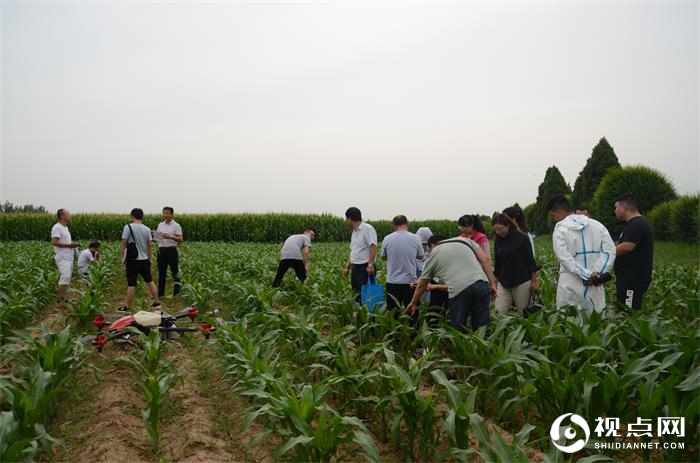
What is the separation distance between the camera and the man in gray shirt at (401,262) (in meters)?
6.23

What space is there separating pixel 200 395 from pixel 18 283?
6.68 m

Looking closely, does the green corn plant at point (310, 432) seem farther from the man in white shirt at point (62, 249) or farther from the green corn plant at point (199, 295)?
the man in white shirt at point (62, 249)

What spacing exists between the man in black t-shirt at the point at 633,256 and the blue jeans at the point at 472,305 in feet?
5.40

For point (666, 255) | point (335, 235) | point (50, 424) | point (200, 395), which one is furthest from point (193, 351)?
point (335, 235)

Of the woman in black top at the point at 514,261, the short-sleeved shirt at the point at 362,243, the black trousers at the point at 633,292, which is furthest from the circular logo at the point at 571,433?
the short-sleeved shirt at the point at 362,243

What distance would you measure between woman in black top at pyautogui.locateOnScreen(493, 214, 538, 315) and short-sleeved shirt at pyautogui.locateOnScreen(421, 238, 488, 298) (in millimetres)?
597

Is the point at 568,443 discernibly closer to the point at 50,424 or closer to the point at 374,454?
the point at 374,454

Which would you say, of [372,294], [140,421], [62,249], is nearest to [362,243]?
[372,294]

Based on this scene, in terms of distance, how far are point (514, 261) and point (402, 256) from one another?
146cm

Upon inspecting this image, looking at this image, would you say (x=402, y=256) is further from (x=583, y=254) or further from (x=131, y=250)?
(x=131, y=250)

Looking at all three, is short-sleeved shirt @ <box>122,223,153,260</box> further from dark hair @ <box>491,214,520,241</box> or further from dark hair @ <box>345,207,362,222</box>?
dark hair @ <box>491,214,520,241</box>

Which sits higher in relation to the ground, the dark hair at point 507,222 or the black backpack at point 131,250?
the dark hair at point 507,222

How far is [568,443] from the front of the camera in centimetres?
329

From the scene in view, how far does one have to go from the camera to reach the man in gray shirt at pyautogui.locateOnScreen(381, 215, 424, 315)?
20.4ft
